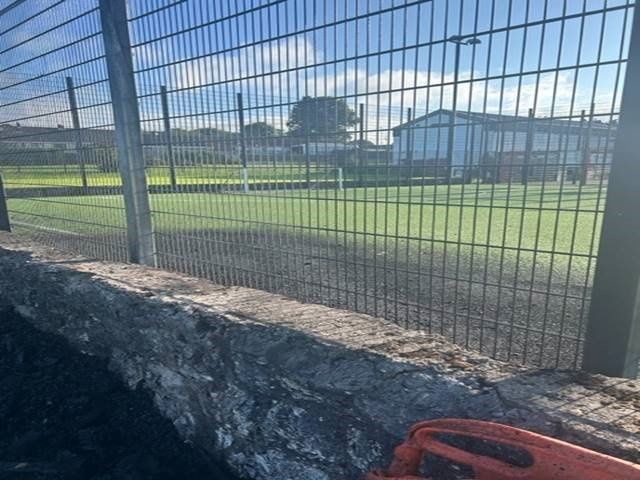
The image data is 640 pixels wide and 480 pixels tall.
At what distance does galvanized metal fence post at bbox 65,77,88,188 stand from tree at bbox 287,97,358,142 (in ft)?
7.84

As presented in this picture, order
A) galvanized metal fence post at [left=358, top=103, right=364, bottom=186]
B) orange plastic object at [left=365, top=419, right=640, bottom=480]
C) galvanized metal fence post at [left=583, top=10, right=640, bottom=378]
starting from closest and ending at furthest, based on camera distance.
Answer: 1. orange plastic object at [left=365, top=419, right=640, bottom=480]
2. galvanized metal fence post at [left=583, top=10, right=640, bottom=378]
3. galvanized metal fence post at [left=358, top=103, right=364, bottom=186]

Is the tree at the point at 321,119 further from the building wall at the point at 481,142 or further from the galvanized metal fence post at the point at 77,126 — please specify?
the galvanized metal fence post at the point at 77,126

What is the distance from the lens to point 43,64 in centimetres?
453

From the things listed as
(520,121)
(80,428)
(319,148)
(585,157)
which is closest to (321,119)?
(319,148)

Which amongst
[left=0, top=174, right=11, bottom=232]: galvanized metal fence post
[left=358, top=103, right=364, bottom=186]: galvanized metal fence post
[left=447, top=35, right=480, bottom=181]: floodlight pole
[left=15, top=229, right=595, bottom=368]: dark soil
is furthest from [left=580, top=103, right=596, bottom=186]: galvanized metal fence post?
[left=0, top=174, right=11, bottom=232]: galvanized metal fence post

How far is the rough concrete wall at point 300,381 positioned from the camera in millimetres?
1650

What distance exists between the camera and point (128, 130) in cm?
360

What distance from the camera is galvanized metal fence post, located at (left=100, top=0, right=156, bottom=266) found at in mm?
3457

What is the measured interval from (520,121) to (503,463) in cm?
135

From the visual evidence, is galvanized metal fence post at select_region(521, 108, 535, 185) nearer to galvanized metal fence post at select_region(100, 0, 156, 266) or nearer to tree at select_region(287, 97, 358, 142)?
tree at select_region(287, 97, 358, 142)

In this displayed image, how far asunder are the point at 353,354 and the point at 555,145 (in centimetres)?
121

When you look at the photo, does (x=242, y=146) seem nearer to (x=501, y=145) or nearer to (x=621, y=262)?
(x=501, y=145)

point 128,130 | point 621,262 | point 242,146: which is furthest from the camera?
point 128,130

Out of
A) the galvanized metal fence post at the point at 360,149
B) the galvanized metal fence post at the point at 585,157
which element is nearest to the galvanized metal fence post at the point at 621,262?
the galvanized metal fence post at the point at 585,157
